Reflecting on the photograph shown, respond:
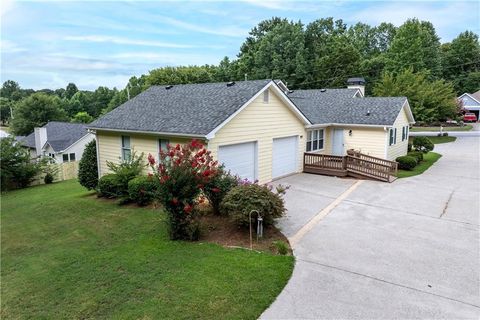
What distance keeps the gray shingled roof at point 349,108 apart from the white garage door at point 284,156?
265 centimetres

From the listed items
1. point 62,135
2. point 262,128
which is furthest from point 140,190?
point 62,135

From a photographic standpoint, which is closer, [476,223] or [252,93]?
[476,223]

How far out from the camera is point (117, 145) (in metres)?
16.0

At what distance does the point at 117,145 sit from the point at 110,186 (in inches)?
109

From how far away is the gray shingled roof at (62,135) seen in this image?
1287 inches

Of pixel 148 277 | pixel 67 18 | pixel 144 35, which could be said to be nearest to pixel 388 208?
pixel 148 277

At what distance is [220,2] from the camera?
47.4 ft

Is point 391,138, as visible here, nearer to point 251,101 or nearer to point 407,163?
point 407,163

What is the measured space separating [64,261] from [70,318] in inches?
113

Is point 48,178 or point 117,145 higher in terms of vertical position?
point 117,145

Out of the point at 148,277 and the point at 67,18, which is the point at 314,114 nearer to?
the point at 67,18

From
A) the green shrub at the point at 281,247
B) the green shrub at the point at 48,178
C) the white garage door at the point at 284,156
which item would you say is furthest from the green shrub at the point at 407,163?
the green shrub at the point at 48,178

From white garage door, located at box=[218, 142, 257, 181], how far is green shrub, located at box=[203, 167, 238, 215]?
9.48 feet

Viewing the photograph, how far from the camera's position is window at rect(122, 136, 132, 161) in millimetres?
15516
